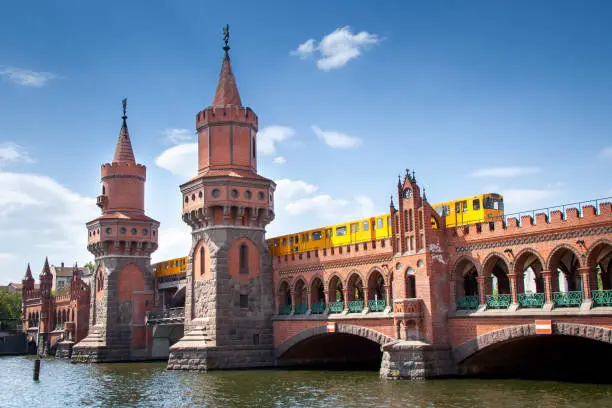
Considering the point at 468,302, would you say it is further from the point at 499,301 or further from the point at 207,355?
the point at 207,355

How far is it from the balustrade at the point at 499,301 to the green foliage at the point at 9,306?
283 feet

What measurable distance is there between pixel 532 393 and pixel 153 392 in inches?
736

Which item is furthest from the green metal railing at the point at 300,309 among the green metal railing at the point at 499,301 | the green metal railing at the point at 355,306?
the green metal railing at the point at 499,301

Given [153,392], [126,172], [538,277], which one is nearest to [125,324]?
[126,172]

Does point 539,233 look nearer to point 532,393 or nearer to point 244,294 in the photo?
point 532,393

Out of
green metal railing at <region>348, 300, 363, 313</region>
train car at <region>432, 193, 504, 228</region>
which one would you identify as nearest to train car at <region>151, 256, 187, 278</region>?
green metal railing at <region>348, 300, 363, 313</region>

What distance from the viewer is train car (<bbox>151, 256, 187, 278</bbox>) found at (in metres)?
64.7

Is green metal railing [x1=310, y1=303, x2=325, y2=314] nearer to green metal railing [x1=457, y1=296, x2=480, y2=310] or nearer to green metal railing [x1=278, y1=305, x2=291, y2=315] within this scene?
green metal railing [x1=278, y1=305, x2=291, y2=315]

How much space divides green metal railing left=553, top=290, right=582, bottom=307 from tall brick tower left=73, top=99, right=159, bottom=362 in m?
40.0

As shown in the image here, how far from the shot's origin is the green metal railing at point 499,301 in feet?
118

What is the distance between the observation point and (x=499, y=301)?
3631 cm

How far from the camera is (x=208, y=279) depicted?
161 feet

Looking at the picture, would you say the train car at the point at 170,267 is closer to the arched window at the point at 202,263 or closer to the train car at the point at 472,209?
the arched window at the point at 202,263

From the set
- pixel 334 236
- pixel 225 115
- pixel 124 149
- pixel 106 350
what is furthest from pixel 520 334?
pixel 124 149
